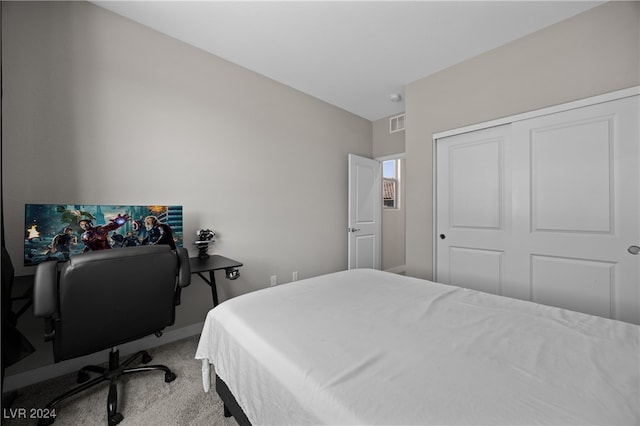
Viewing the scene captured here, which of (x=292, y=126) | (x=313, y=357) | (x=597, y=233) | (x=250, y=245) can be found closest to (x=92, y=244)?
(x=250, y=245)

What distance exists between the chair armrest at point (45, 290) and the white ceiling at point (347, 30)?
2.01 meters

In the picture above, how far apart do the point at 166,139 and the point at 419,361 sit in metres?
2.49

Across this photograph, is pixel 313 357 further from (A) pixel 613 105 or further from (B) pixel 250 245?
(A) pixel 613 105

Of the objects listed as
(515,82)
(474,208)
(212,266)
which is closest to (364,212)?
(474,208)

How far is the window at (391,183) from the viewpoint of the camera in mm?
4991

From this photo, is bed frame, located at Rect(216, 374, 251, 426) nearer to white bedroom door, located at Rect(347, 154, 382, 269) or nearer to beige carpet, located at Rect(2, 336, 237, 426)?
beige carpet, located at Rect(2, 336, 237, 426)

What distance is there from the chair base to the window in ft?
13.5

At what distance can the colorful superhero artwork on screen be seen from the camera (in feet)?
5.48

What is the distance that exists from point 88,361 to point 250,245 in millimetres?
1525

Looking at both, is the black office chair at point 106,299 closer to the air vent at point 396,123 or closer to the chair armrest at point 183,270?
the chair armrest at point 183,270

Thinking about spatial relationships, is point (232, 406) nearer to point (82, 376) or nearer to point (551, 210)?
point (82, 376)

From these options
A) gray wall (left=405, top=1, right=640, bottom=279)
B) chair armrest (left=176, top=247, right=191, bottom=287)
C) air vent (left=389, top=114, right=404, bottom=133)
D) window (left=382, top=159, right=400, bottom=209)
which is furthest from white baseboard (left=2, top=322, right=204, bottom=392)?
window (left=382, top=159, right=400, bottom=209)

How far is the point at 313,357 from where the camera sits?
34.0 inches

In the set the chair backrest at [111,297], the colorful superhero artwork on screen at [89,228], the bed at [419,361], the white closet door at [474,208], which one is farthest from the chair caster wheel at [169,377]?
the white closet door at [474,208]
